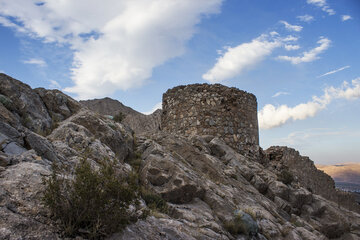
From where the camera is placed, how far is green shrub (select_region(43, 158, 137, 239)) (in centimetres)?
261

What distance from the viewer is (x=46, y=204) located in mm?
2594

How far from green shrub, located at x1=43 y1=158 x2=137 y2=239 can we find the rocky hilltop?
0.08 m

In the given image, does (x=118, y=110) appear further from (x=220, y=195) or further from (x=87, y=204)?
(x=87, y=204)

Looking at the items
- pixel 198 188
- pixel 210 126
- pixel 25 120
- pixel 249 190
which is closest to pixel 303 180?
pixel 210 126

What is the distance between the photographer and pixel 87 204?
2676mm

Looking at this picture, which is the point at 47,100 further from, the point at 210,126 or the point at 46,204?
the point at 210,126

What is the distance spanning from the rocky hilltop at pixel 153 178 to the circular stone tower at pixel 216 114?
4.0 inches

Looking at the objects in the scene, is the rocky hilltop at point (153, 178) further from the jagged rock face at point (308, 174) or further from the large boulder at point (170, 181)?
the jagged rock face at point (308, 174)

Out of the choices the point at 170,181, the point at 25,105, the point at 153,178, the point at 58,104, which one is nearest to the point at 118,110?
the point at 58,104

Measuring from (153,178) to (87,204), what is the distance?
2.96 m

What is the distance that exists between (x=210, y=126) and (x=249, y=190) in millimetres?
3746

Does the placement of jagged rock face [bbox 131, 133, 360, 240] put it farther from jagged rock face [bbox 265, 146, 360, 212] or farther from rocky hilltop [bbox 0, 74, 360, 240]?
jagged rock face [bbox 265, 146, 360, 212]

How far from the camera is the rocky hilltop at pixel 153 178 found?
292cm

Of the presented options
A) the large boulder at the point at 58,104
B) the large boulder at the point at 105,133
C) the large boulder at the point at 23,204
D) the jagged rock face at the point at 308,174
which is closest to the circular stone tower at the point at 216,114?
the jagged rock face at the point at 308,174
